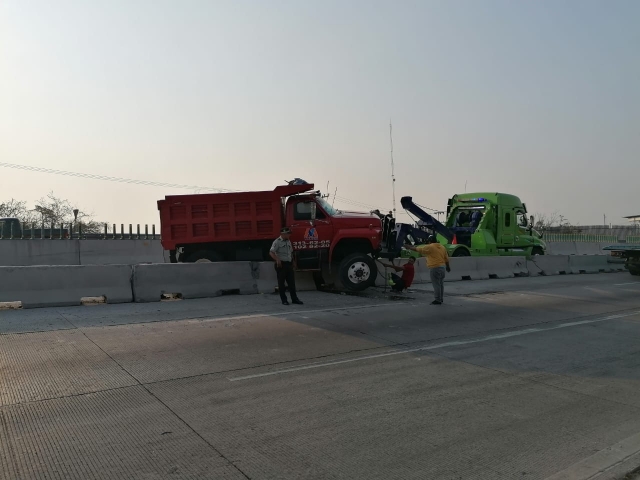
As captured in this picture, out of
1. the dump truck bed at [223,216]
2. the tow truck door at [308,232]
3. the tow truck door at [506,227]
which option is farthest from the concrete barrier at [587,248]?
the dump truck bed at [223,216]

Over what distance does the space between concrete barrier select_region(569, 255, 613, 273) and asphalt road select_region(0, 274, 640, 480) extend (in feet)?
47.1

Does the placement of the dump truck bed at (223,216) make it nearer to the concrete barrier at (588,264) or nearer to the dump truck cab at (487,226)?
the dump truck cab at (487,226)

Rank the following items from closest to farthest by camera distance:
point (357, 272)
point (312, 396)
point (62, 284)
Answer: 1. point (312, 396)
2. point (62, 284)
3. point (357, 272)

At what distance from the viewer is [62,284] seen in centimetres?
1119

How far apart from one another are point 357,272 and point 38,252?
13.4 m

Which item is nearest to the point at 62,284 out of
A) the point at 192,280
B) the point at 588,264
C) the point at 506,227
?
the point at 192,280

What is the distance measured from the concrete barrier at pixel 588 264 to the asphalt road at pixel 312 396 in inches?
565

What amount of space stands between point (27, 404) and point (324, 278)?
33.3ft

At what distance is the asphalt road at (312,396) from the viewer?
4176 millimetres

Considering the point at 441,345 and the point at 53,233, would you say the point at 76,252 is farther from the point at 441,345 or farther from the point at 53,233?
the point at 441,345

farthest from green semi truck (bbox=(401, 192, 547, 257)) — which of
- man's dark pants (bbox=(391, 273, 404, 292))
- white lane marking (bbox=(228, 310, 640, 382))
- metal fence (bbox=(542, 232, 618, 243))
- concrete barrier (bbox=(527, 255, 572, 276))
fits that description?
metal fence (bbox=(542, 232, 618, 243))

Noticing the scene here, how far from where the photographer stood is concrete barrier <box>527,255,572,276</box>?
72.1ft

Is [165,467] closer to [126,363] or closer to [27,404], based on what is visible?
[27,404]

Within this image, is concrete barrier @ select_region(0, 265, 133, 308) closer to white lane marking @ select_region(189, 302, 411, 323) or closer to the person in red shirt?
white lane marking @ select_region(189, 302, 411, 323)
